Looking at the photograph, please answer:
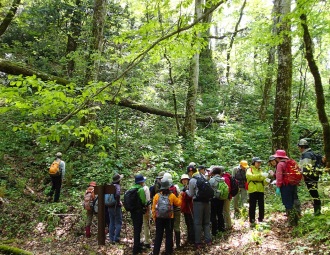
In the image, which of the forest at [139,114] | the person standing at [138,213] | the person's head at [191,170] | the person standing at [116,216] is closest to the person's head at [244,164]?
the forest at [139,114]

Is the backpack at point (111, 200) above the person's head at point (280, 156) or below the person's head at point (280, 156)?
below

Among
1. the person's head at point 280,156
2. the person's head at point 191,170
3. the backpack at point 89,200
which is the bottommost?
the backpack at point 89,200

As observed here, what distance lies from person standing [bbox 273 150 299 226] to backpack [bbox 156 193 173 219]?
2552 millimetres

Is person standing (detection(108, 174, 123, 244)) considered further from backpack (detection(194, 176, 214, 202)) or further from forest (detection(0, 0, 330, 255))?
backpack (detection(194, 176, 214, 202))

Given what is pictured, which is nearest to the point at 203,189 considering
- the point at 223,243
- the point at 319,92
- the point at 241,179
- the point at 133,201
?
the point at 223,243

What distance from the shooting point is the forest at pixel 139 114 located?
631cm

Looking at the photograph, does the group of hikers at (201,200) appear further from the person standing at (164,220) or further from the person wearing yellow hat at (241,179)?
the person wearing yellow hat at (241,179)

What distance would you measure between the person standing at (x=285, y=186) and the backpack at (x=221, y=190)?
1.43m

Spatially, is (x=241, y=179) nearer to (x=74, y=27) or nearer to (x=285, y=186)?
(x=285, y=186)

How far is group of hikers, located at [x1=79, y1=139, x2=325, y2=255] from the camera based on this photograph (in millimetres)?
6930

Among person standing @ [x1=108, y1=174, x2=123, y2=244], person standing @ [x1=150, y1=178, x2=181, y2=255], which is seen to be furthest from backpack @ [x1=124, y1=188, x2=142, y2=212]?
person standing @ [x1=108, y1=174, x2=123, y2=244]

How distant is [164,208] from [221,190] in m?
1.70

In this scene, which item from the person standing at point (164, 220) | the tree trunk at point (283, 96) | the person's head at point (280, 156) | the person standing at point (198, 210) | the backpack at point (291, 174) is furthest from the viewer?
the tree trunk at point (283, 96)

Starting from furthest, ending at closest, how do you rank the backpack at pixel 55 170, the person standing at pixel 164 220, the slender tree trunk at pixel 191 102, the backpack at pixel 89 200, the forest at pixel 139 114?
the slender tree trunk at pixel 191 102 < the backpack at pixel 55 170 < the backpack at pixel 89 200 < the person standing at pixel 164 220 < the forest at pixel 139 114
